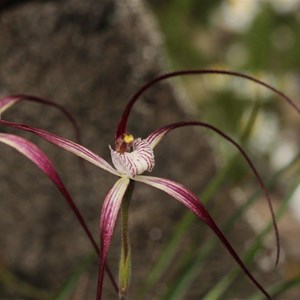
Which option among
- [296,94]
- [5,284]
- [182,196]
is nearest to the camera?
[182,196]

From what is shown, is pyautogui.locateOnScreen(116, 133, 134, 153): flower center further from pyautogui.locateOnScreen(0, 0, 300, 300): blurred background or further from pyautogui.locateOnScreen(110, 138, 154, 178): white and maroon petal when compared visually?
pyautogui.locateOnScreen(0, 0, 300, 300): blurred background

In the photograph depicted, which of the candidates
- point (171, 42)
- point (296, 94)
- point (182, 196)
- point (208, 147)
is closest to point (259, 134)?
point (171, 42)

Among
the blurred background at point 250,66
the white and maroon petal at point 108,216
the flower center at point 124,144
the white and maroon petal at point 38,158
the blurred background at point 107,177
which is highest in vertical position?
the blurred background at point 250,66

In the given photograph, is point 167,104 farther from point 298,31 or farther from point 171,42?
point 298,31

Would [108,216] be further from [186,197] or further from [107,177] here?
[107,177]

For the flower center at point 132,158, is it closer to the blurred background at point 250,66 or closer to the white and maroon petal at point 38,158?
the white and maroon petal at point 38,158

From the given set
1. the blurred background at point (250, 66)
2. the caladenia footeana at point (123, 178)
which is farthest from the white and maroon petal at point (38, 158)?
the blurred background at point (250, 66)

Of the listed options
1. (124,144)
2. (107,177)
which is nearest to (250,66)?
(107,177)

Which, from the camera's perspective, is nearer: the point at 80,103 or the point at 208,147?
the point at 80,103
